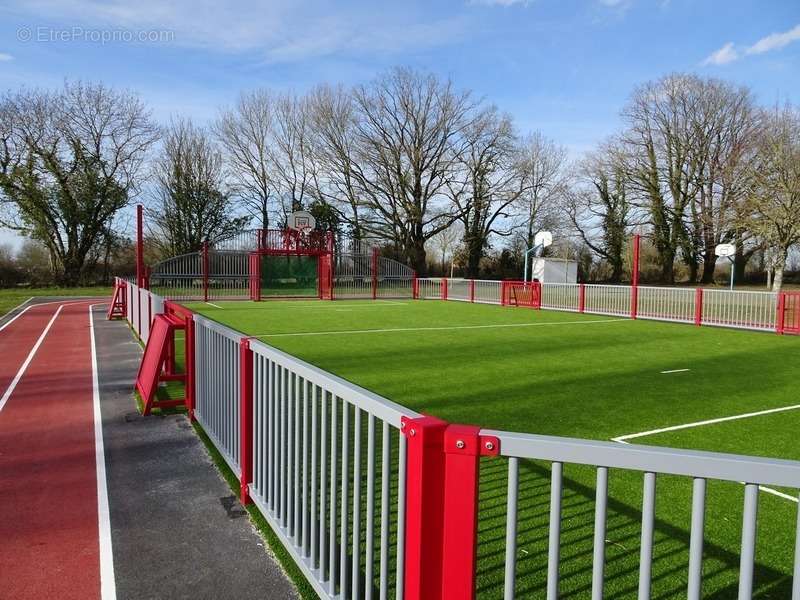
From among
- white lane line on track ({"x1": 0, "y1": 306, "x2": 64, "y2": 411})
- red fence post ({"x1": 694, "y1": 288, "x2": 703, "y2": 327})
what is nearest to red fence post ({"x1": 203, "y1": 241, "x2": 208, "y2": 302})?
white lane line on track ({"x1": 0, "y1": 306, "x2": 64, "y2": 411})

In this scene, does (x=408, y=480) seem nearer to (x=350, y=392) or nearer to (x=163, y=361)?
(x=350, y=392)

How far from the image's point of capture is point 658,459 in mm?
1652

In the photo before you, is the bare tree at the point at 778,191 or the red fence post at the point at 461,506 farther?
the bare tree at the point at 778,191

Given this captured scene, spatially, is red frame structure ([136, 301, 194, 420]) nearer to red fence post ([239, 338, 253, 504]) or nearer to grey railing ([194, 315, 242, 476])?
grey railing ([194, 315, 242, 476])

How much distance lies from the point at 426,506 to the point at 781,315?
18.2 m

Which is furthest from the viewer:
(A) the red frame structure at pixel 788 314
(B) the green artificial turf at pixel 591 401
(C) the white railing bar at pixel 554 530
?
(A) the red frame structure at pixel 788 314

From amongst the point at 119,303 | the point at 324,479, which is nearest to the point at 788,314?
the point at 324,479

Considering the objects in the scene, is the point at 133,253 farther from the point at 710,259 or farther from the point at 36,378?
the point at 710,259

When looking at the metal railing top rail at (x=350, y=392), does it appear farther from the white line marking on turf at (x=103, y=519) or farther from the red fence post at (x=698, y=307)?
the red fence post at (x=698, y=307)

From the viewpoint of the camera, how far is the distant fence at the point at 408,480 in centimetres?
164

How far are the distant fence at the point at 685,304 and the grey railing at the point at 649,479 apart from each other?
17.8 metres

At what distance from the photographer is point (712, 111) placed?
43875 mm

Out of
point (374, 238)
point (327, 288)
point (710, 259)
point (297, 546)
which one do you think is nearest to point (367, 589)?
point (297, 546)

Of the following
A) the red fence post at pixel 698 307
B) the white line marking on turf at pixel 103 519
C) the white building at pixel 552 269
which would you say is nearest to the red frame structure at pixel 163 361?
the white line marking on turf at pixel 103 519
